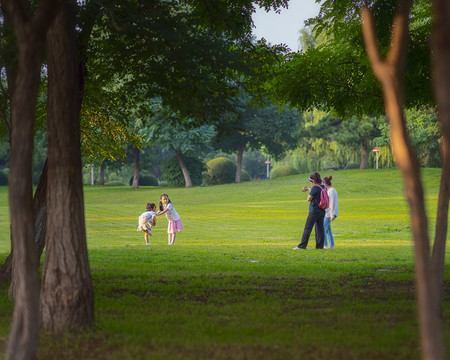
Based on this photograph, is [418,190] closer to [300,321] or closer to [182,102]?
[300,321]

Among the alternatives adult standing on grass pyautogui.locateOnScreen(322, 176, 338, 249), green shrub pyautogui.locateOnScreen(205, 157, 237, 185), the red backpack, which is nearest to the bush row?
green shrub pyautogui.locateOnScreen(205, 157, 237, 185)

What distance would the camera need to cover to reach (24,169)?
18.1 ft

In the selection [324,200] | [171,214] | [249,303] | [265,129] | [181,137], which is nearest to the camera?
[249,303]

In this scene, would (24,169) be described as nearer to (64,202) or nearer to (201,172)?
(64,202)

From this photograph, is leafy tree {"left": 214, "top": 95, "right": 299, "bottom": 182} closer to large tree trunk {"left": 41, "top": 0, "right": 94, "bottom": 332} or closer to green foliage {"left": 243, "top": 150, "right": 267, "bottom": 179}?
green foliage {"left": 243, "top": 150, "right": 267, "bottom": 179}

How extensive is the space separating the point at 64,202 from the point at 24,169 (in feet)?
4.78

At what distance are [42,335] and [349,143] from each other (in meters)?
55.8

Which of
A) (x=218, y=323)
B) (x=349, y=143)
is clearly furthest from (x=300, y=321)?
(x=349, y=143)

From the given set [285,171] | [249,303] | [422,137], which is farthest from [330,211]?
[285,171]

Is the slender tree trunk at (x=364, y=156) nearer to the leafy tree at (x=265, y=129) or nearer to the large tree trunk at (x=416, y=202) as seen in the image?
the leafy tree at (x=265, y=129)

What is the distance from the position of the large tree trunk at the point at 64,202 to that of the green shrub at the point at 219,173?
6168cm

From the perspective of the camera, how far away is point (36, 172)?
2571 inches

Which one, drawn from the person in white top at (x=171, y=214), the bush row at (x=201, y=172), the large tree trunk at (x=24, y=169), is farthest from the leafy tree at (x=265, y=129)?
the large tree trunk at (x=24, y=169)

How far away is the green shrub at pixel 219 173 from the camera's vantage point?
6925 cm
